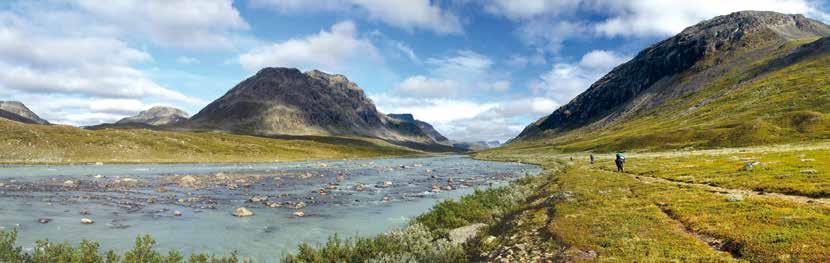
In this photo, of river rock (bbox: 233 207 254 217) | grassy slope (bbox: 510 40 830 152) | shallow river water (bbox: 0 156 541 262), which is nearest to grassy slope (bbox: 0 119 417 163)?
shallow river water (bbox: 0 156 541 262)

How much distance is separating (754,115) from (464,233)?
148592 mm

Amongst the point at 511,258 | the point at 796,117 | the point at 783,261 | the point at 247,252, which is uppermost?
the point at 796,117

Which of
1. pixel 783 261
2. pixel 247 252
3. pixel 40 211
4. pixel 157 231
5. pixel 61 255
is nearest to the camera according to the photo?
pixel 783 261

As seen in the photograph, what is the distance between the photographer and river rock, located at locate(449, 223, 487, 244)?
21.6m

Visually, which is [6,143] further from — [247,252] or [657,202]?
[657,202]

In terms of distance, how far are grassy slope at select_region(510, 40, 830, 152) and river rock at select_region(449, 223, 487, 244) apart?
327ft

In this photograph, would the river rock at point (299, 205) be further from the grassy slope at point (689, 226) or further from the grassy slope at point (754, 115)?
the grassy slope at point (754, 115)

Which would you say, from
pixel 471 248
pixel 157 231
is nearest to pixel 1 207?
pixel 157 231

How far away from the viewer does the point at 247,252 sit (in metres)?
22.1

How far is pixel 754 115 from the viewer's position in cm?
12975

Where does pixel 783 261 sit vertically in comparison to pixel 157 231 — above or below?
above

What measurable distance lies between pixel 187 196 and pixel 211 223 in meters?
17.1

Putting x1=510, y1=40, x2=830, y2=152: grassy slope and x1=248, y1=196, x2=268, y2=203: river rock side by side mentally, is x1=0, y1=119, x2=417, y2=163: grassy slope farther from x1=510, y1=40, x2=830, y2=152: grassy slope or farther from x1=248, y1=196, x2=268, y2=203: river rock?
x1=510, y1=40, x2=830, y2=152: grassy slope

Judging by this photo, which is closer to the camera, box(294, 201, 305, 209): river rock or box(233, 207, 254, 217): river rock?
box(233, 207, 254, 217): river rock
